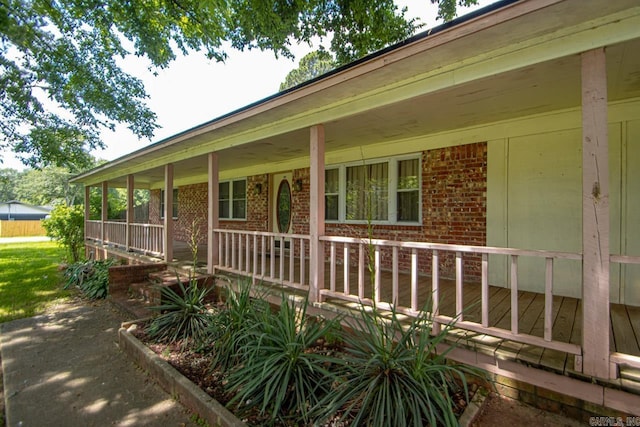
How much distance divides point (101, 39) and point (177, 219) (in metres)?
7.05

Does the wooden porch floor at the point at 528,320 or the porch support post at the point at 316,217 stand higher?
the porch support post at the point at 316,217

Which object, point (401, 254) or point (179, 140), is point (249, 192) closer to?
point (179, 140)

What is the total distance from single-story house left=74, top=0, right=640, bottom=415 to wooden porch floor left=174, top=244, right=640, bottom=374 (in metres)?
0.02

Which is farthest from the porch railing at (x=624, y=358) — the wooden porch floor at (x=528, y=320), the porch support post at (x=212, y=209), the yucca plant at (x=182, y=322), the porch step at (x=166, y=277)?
the porch support post at (x=212, y=209)

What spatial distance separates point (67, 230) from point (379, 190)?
11.3 metres

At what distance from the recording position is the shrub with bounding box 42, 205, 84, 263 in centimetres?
1135

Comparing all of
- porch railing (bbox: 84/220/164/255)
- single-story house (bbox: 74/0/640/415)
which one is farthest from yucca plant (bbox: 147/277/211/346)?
porch railing (bbox: 84/220/164/255)

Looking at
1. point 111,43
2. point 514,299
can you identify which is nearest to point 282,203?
point 514,299

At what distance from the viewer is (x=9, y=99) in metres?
13.5

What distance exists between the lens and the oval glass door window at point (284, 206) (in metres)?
8.48

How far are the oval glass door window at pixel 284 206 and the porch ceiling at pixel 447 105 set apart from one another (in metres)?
1.96

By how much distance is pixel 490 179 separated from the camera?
4902 millimetres

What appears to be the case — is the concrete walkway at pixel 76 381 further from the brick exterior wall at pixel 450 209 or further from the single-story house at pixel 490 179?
the brick exterior wall at pixel 450 209

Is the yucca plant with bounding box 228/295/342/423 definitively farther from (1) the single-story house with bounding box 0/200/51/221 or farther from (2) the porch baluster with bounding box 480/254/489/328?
(1) the single-story house with bounding box 0/200/51/221
